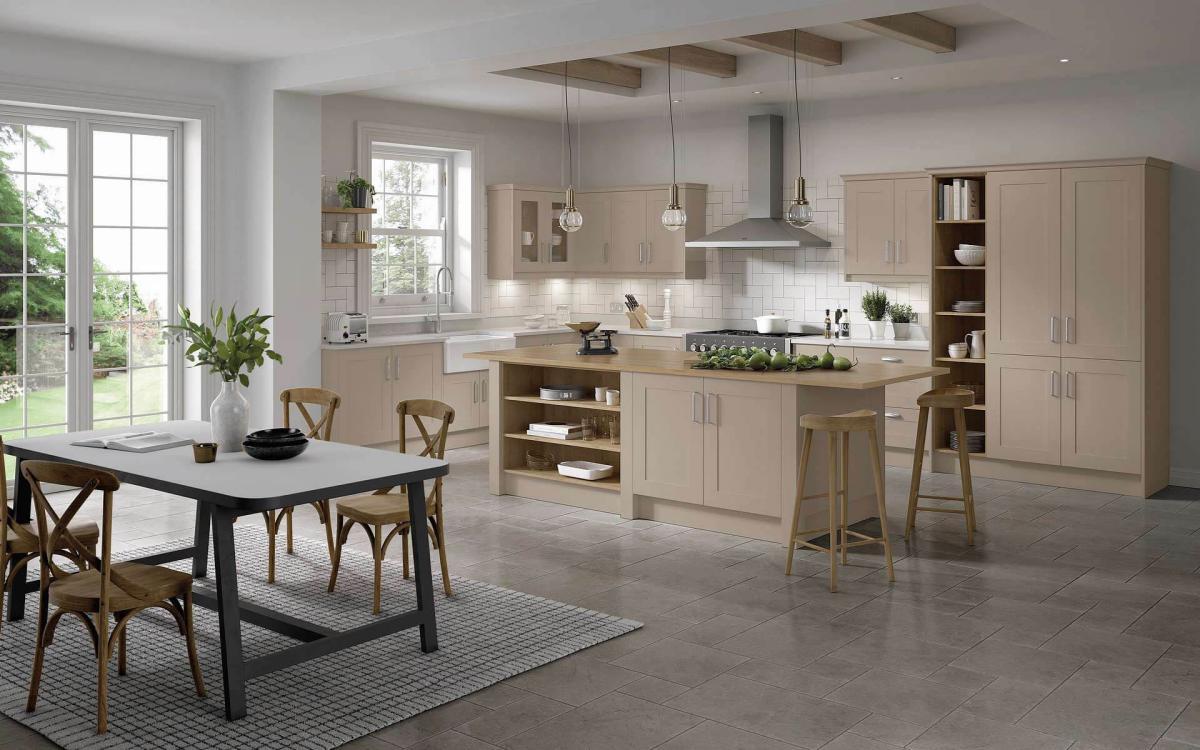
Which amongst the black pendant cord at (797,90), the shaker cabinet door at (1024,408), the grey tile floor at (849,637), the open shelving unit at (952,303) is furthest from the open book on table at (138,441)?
the shaker cabinet door at (1024,408)

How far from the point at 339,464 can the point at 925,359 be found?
5.17 meters

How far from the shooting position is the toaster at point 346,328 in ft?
27.5

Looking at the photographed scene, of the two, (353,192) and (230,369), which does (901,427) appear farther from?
(230,369)

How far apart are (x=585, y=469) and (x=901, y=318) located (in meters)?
3.21

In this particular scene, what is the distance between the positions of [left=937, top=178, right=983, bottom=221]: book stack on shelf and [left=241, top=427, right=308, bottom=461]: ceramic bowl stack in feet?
17.6

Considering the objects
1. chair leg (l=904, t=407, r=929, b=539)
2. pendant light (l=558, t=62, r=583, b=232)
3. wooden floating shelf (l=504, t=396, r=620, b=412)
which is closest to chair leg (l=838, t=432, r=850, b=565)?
chair leg (l=904, t=407, r=929, b=539)

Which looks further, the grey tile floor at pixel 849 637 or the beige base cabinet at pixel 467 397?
the beige base cabinet at pixel 467 397

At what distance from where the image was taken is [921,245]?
27.5 feet

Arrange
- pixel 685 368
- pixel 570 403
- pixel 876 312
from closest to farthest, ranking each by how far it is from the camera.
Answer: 1. pixel 685 368
2. pixel 570 403
3. pixel 876 312

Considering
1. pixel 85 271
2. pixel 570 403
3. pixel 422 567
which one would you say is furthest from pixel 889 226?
pixel 85 271

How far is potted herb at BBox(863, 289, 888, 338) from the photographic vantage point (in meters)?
8.71

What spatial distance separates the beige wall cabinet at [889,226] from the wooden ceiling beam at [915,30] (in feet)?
4.45

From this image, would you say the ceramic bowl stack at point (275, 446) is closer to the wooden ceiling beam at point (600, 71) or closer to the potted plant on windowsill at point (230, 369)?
the potted plant on windowsill at point (230, 369)

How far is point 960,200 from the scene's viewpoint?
26.3 ft
